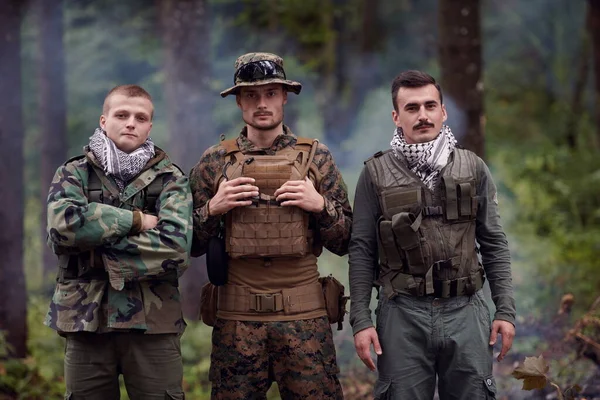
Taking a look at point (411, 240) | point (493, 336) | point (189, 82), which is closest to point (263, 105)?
point (411, 240)

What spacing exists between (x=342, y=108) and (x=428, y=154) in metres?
16.5

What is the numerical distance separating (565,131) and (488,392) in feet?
43.3

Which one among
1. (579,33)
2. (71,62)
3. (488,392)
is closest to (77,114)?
(71,62)

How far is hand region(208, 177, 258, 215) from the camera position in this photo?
4.23 meters

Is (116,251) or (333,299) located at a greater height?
(116,251)

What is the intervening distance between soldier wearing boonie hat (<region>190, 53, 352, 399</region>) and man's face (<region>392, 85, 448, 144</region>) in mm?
580

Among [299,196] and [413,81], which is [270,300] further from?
[413,81]

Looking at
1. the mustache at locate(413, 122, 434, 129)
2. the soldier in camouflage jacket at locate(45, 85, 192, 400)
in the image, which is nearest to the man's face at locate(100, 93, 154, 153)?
the soldier in camouflage jacket at locate(45, 85, 192, 400)

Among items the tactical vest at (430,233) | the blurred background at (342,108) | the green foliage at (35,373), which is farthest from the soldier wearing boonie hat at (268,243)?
the green foliage at (35,373)

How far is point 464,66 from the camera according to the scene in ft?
23.9

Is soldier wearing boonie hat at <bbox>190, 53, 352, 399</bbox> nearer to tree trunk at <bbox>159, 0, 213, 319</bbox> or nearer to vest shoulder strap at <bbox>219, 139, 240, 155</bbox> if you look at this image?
vest shoulder strap at <bbox>219, 139, 240, 155</bbox>

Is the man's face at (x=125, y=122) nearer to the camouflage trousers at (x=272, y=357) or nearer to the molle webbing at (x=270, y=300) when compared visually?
the molle webbing at (x=270, y=300)

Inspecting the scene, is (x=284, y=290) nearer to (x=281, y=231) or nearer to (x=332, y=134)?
(x=281, y=231)

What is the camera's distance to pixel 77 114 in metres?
15.6
